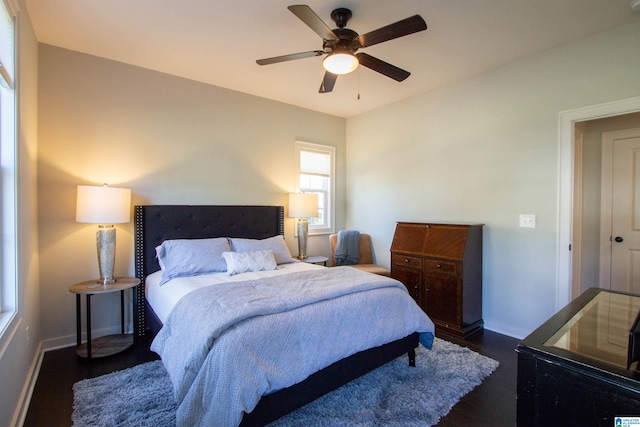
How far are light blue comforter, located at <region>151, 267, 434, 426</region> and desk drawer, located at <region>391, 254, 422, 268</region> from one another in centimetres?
109

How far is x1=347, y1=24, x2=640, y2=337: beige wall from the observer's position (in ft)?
8.63

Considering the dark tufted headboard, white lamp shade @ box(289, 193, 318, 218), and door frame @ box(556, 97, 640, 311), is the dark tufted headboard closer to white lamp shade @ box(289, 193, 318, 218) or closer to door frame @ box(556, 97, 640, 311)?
white lamp shade @ box(289, 193, 318, 218)

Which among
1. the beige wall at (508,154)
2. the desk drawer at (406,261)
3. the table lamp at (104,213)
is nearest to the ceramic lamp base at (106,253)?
the table lamp at (104,213)

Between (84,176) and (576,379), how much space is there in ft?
12.1

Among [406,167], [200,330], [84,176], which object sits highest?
[406,167]

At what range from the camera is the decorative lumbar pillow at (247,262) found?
9.56ft

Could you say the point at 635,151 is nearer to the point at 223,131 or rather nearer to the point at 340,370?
the point at 340,370

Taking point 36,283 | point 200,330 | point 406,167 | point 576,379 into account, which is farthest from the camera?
point 406,167

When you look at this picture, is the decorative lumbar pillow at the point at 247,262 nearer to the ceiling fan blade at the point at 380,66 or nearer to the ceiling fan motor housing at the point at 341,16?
the ceiling fan blade at the point at 380,66

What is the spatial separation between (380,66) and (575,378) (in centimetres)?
231

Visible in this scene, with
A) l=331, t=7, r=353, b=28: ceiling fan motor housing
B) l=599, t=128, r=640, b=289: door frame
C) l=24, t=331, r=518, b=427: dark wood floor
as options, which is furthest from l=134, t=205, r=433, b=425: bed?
l=599, t=128, r=640, b=289: door frame

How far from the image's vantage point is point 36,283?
2562mm

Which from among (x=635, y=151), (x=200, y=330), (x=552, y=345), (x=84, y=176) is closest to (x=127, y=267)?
(x=84, y=176)

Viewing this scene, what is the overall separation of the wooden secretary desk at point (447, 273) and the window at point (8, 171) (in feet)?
11.0
